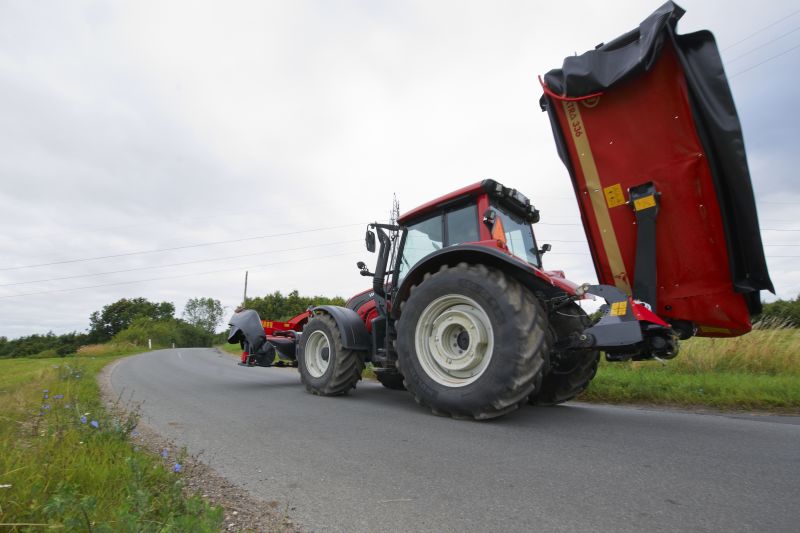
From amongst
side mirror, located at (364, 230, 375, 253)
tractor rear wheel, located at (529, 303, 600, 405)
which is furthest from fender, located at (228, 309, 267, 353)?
tractor rear wheel, located at (529, 303, 600, 405)

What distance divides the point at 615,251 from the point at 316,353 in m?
3.71

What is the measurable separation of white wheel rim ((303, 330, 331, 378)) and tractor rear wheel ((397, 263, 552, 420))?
1781 millimetres

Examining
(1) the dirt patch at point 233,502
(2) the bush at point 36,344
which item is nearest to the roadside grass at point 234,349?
(1) the dirt patch at point 233,502

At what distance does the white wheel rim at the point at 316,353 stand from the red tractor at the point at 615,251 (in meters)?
1.47

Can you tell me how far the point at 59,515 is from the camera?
1.36 meters

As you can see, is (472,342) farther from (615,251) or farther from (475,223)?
(615,251)

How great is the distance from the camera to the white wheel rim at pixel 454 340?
356cm

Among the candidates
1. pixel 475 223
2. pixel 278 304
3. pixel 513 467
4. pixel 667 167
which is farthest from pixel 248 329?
pixel 278 304

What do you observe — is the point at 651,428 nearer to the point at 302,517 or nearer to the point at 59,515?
the point at 302,517

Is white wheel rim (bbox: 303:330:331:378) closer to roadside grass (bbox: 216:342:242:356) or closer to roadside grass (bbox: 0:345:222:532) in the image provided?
roadside grass (bbox: 0:345:222:532)

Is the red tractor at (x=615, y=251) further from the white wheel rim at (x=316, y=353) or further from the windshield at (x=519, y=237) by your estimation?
the white wheel rim at (x=316, y=353)

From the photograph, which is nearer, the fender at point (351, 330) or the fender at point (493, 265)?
the fender at point (493, 265)

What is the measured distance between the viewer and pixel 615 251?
388 centimetres

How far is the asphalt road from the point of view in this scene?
1.72 metres
